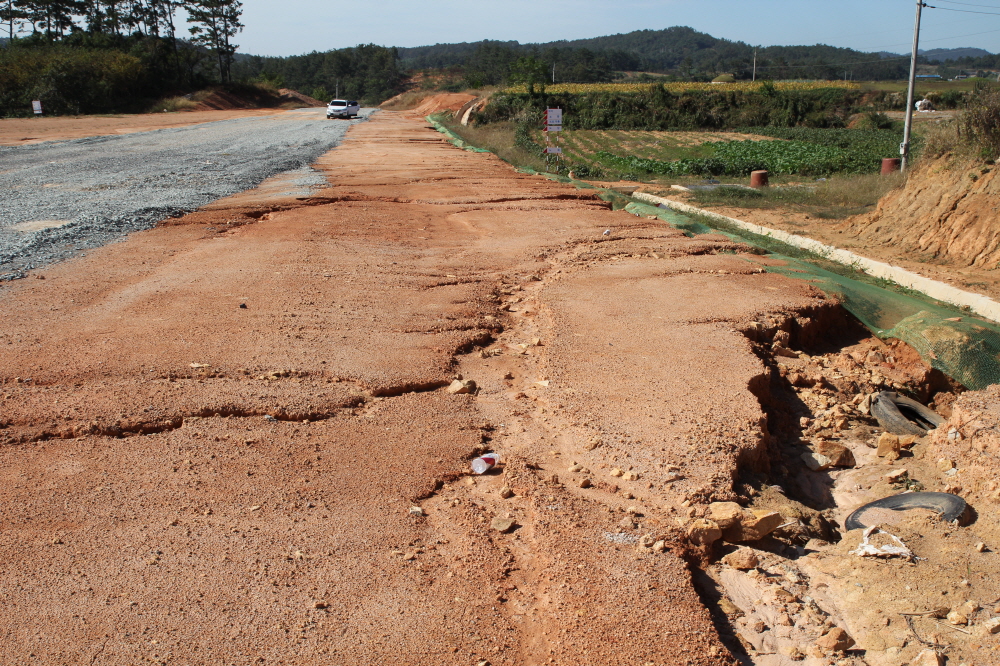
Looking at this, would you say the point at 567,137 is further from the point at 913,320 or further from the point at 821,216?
the point at 913,320

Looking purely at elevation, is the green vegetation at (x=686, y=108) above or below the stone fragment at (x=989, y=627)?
above

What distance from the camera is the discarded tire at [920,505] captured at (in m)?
4.52

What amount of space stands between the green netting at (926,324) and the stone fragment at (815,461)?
79.3 inches

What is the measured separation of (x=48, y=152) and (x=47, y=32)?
56201 millimetres

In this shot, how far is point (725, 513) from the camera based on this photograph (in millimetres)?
4195

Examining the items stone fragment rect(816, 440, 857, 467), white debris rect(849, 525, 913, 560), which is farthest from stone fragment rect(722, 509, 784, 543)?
stone fragment rect(816, 440, 857, 467)

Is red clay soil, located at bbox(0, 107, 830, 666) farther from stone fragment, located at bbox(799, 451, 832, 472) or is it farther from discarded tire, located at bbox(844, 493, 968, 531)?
discarded tire, located at bbox(844, 493, 968, 531)

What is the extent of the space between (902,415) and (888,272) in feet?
16.8

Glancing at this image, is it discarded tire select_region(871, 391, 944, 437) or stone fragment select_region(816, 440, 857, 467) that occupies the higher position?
discarded tire select_region(871, 391, 944, 437)

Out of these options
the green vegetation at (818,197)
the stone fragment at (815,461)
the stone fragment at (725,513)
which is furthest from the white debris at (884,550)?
the green vegetation at (818,197)

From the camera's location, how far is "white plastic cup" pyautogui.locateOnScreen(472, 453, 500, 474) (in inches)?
184

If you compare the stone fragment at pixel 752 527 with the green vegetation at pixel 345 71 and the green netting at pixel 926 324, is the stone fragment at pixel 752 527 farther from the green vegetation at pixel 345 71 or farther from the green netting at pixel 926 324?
the green vegetation at pixel 345 71

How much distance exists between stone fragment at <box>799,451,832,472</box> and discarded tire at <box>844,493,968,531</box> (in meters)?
0.70

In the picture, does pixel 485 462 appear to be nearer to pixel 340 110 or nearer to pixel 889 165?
pixel 889 165
